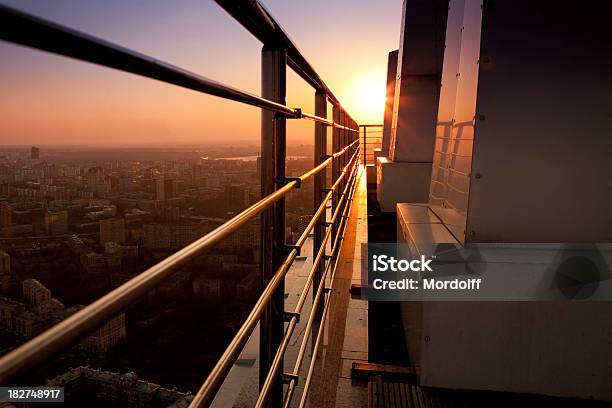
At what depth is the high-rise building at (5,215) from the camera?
1.90 feet

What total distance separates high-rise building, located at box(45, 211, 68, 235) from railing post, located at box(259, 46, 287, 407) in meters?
0.37

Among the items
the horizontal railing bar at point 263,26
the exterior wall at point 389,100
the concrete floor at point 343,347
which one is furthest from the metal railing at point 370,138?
the horizontal railing bar at point 263,26

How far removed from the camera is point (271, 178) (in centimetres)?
96

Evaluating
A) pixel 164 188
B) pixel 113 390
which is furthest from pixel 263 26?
pixel 113 390

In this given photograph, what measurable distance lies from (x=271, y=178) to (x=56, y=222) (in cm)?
41

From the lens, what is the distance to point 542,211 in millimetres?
1581

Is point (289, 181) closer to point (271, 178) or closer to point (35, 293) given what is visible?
point (271, 178)

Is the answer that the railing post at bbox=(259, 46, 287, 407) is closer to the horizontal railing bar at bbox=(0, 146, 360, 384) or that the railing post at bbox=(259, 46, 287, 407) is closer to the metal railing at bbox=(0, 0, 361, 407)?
the metal railing at bbox=(0, 0, 361, 407)

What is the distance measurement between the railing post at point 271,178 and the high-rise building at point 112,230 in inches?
10.9

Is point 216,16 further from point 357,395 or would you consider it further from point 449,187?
point 449,187

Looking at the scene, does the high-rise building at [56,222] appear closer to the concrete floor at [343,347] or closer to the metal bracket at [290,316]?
the metal bracket at [290,316]

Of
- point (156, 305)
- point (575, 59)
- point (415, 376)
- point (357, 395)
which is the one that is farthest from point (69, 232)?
point (575, 59)

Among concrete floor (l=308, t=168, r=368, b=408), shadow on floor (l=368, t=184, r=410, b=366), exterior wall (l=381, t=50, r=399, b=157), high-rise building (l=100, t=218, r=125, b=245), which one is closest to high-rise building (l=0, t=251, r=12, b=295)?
high-rise building (l=100, t=218, r=125, b=245)

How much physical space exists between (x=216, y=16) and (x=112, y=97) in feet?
1.84
